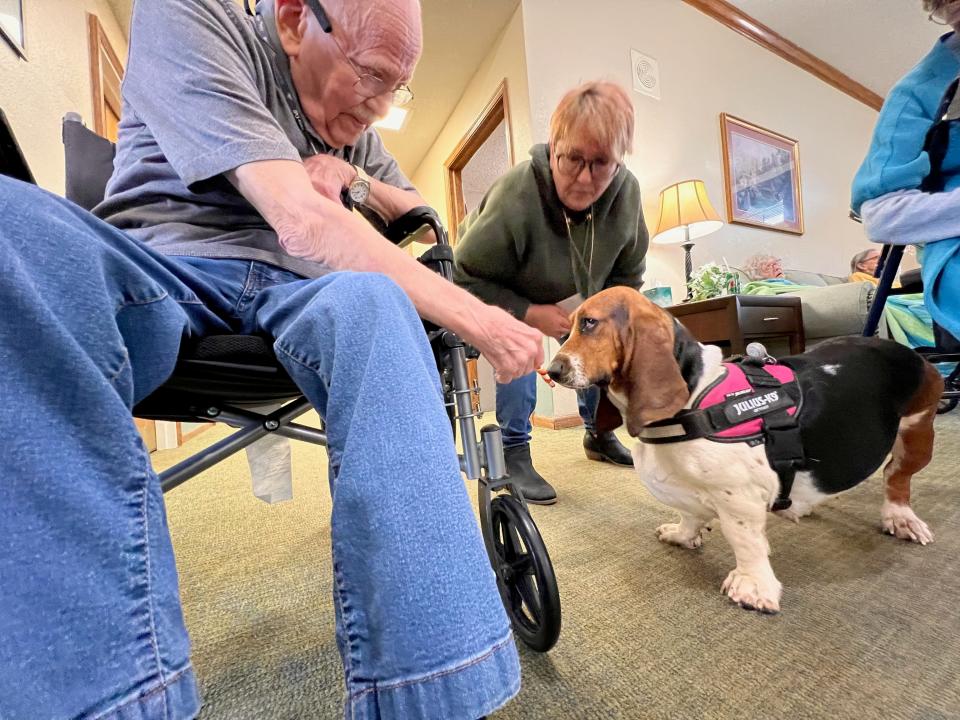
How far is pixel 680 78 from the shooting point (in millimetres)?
3102

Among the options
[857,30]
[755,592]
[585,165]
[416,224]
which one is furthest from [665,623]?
[857,30]

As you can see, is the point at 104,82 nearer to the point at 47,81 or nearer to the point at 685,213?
the point at 47,81

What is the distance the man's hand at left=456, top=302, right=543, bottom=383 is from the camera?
0.48 metres

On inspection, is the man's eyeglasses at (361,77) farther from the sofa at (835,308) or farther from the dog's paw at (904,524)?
the sofa at (835,308)

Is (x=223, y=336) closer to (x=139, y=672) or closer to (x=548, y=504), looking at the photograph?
(x=139, y=672)

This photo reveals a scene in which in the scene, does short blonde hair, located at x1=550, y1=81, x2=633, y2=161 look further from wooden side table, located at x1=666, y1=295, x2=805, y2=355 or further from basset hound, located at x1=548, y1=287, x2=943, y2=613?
wooden side table, located at x1=666, y1=295, x2=805, y2=355

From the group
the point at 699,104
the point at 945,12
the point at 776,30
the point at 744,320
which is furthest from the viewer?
the point at 776,30

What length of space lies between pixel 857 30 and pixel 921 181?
423cm

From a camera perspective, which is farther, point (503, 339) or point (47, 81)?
point (47, 81)

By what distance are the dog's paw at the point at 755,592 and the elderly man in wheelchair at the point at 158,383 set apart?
62 centimetres

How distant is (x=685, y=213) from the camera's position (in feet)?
8.66

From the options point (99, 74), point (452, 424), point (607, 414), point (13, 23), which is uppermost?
point (99, 74)

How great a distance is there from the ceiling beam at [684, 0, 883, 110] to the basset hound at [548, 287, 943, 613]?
3.56m

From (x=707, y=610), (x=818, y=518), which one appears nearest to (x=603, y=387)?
(x=707, y=610)
